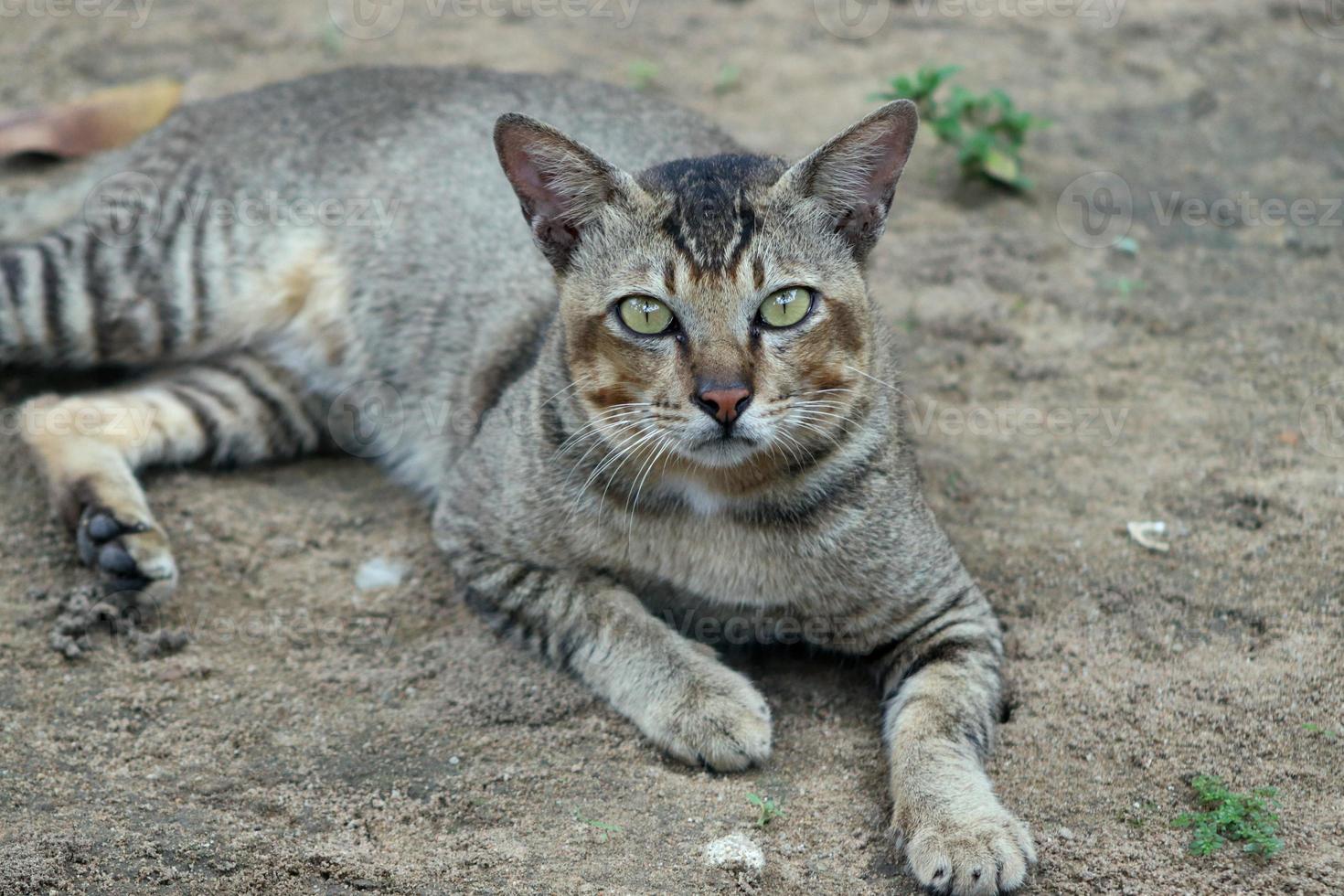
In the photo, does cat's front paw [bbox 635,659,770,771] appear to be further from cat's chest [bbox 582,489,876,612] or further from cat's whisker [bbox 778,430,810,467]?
cat's whisker [bbox 778,430,810,467]

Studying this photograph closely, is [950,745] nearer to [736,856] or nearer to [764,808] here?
[764,808]

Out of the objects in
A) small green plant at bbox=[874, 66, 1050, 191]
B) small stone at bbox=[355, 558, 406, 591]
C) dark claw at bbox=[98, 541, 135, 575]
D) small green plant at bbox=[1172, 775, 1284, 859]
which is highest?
small green plant at bbox=[874, 66, 1050, 191]

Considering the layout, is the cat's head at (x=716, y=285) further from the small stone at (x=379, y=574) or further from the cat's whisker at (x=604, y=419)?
the small stone at (x=379, y=574)

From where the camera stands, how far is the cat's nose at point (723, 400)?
10.3 feet

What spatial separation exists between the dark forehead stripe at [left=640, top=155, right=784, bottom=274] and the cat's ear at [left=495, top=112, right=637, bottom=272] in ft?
0.48

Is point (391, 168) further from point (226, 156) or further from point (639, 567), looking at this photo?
point (639, 567)

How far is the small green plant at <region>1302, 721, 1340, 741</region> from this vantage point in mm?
3436

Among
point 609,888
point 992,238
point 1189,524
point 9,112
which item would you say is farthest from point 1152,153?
point 9,112

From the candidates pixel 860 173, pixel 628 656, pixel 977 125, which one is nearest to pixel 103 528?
pixel 628 656

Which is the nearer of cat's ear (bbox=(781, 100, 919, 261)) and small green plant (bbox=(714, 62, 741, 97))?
cat's ear (bbox=(781, 100, 919, 261))

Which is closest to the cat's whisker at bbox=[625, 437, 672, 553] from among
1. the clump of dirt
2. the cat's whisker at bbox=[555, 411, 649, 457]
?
the cat's whisker at bbox=[555, 411, 649, 457]

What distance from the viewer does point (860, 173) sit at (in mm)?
3506

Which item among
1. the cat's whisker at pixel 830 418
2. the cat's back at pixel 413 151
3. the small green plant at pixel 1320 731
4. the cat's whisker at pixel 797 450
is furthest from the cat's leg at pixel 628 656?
the small green plant at pixel 1320 731

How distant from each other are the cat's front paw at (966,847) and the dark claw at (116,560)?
2.54 m
